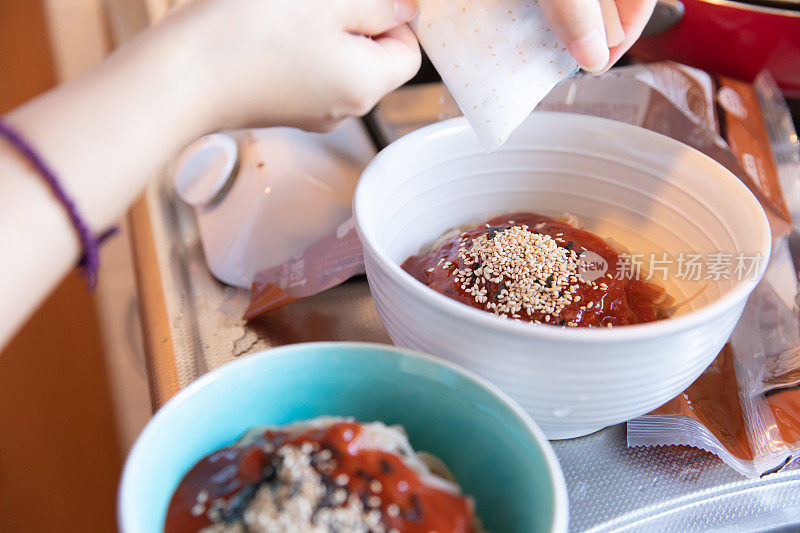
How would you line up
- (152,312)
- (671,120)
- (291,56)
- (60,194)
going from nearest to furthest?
(60,194) < (291,56) < (152,312) < (671,120)

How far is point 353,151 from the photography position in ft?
3.15

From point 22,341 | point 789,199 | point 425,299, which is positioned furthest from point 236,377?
point 22,341

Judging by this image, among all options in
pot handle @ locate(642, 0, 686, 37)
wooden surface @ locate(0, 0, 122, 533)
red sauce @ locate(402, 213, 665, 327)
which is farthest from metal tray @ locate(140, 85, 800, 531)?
pot handle @ locate(642, 0, 686, 37)

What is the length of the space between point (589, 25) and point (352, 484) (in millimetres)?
429

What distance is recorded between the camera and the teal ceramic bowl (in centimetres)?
49

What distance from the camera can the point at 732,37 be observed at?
112 centimetres

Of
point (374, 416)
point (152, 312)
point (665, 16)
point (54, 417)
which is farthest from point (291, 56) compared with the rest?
point (54, 417)

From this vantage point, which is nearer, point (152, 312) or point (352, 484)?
point (352, 484)

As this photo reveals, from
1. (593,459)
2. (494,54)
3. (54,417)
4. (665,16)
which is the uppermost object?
(494,54)

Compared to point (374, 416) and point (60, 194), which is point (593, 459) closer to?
point (374, 416)

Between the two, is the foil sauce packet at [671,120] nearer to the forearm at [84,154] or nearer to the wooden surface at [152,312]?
the wooden surface at [152,312]

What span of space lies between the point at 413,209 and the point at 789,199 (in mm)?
560

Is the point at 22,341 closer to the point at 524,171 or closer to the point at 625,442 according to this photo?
the point at 524,171

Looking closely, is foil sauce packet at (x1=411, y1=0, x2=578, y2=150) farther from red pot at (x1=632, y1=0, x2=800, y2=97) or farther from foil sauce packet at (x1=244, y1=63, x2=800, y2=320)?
red pot at (x1=632, y1=0, x2=800, y2=97)
